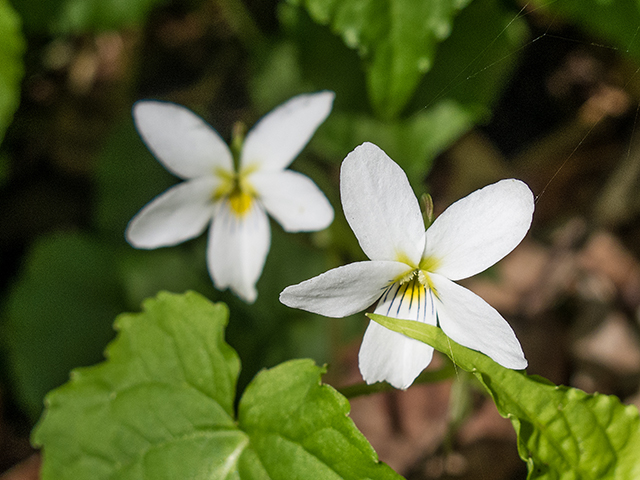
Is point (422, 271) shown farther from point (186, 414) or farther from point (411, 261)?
point (186, 414)

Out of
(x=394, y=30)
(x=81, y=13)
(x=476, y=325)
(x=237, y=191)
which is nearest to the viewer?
(x=476, y=325)

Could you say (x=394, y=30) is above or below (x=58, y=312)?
above

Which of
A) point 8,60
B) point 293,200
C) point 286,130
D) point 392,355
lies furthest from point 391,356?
point 8,60

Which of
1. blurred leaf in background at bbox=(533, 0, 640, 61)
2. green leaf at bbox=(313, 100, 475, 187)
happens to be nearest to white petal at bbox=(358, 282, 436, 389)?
green leaf at bbox=(313, 100, 475, 187)

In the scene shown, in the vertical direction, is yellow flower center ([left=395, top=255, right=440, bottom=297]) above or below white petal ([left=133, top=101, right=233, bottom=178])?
below

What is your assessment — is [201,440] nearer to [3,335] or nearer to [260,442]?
[260,442]

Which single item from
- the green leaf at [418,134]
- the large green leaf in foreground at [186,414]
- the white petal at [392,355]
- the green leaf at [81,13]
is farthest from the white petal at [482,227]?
the green leaf at [81,13]

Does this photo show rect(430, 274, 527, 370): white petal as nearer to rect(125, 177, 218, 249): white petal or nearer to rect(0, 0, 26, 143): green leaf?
rect(125, 177, 218, 249): white petal
